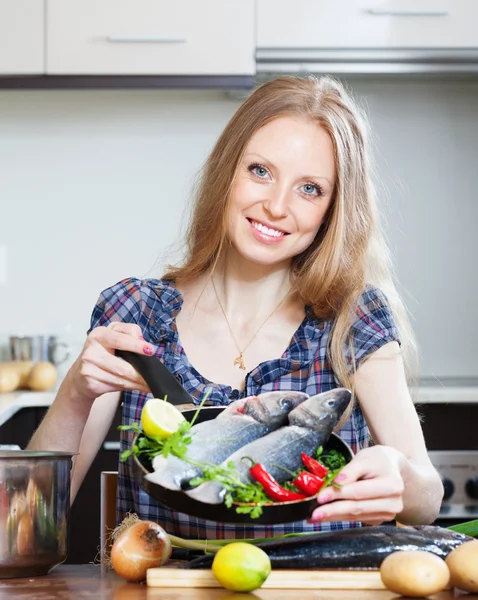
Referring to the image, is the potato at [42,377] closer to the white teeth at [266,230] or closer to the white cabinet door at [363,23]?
the white cabinet door at [363,23]

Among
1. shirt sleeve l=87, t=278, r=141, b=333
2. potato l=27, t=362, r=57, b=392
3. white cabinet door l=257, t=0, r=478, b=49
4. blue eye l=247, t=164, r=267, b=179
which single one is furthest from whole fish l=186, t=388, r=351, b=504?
white cabinet door l=257, t=0, r=478, b=49

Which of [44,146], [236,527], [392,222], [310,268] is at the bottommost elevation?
[236,527]

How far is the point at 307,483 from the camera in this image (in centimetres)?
94

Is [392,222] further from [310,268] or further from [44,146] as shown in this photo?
[310,268]

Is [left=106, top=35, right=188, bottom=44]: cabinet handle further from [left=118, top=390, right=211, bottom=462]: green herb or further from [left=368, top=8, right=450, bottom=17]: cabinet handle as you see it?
[left=118, top=390, right=211, bottom=462]: green herb

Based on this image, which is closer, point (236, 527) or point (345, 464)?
point (345, 464)

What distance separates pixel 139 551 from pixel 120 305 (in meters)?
0.66

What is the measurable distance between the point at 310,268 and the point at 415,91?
154 centimetres

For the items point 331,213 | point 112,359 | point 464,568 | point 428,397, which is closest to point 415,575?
point 464,568

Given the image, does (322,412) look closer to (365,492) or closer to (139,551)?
(365,492)

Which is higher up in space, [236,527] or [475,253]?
[475,253]

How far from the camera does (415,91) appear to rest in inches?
116

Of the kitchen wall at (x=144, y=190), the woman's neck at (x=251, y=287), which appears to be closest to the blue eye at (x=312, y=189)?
the woman's neck at (x=251, y=287)

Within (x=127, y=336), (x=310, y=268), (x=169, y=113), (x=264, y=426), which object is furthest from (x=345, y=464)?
(x=169, y=113)
